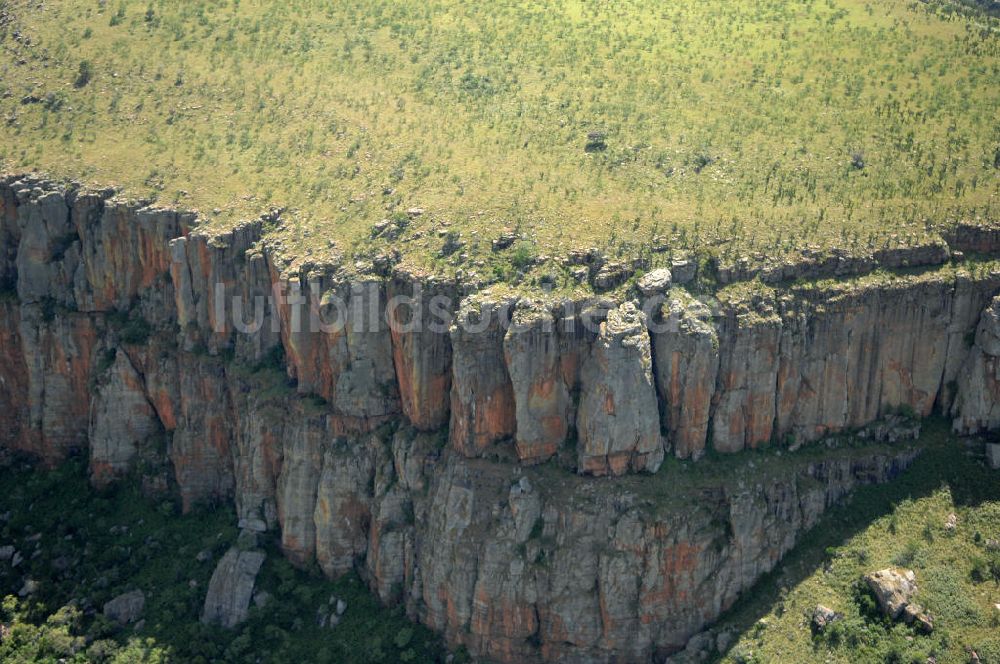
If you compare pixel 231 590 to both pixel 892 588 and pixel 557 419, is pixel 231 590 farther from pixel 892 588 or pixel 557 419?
pixel 892 588

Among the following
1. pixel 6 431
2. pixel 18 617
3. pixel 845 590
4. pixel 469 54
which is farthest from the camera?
pixel 469 54

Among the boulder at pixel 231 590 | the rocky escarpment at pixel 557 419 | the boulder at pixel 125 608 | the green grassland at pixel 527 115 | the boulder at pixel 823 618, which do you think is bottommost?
the boulder at pixel 125 608

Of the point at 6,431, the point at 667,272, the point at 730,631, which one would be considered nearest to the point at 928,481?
the point at 730,631

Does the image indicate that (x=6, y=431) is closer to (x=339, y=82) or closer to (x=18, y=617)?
(x=18, y=617)

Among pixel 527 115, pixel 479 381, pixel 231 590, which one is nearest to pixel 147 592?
pixel 231 590

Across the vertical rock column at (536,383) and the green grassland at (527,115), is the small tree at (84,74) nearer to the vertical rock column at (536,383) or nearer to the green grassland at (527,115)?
the green grassland at (527,115)

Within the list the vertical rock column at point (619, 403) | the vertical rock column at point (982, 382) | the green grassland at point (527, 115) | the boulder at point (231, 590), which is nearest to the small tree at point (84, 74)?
the green grassland at point (527, 115)

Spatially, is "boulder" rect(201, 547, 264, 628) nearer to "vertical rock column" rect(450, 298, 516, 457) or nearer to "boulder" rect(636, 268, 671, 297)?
"vertical rock column" rect(450, 298, 516, 457)
